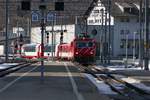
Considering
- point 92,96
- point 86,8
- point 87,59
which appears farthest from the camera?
point 86,8

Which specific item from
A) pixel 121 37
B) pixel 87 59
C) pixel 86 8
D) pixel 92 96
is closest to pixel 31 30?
pixel 121 37

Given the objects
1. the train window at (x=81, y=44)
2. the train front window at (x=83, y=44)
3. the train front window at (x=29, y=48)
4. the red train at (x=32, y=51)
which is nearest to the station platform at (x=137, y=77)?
the train front window at (x=83, y=44)

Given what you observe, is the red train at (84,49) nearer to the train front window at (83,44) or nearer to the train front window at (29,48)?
the train front window at (83,44)

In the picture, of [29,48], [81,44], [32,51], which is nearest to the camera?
[81,44]

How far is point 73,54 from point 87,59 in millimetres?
1921

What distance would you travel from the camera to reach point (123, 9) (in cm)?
13050

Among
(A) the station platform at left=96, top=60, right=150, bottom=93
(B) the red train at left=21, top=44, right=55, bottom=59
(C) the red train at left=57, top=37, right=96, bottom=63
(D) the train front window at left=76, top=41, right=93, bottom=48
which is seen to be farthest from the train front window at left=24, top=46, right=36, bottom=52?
(A) the station platform at left=96, top=60, right=150, bottom=93

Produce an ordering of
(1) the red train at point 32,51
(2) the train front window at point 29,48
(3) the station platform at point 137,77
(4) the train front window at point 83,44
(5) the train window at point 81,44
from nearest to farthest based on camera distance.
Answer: (3) the station platform at point 137,77 → (4) the train front window at point 83,44 → (5) the train window at point 81,44 → (2) the train front window at point 29,48 → (1) the red train at point 32,51

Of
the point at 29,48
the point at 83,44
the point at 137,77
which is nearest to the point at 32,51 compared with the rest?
the point at 29,48

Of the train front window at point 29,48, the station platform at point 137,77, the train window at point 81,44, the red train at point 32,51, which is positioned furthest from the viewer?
the red train at point 32,51

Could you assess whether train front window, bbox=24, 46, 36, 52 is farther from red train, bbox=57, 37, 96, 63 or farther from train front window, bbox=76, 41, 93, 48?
train front window, bbox=76, 41, 93, 48

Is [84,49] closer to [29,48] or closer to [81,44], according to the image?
[81,44]

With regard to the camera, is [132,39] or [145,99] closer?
[145,99]

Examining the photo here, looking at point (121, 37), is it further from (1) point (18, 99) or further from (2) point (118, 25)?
(1) point (18, 99)
